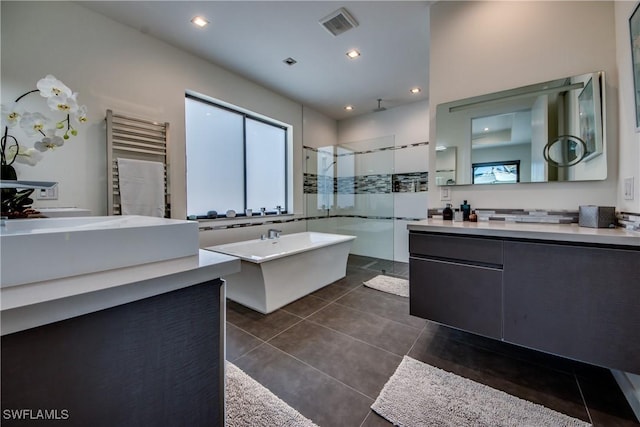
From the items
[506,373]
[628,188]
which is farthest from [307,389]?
[628,188]

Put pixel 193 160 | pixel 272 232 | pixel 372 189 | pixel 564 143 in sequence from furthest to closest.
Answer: pixel 372 189 < pixel 272 232 < pixel 193 160 < pixel 564 143

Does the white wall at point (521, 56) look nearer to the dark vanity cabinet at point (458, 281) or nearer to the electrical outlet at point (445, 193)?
the electrical outlet at point (445, 193)

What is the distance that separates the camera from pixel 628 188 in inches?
58.0

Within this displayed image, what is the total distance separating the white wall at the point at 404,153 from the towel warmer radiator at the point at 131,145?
3198 mm

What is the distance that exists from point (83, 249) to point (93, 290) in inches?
6.5

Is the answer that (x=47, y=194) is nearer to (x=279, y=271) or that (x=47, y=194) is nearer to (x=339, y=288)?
(x=279, y=271)

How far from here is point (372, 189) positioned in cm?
449

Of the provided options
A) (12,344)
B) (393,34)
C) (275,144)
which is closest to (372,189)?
(275,144)

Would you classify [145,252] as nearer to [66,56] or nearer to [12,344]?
[12,344]

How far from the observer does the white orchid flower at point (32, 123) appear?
3.01 feet

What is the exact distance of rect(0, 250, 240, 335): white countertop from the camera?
0.45 metres

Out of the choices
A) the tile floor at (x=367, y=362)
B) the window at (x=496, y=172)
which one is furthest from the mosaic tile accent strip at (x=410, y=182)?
the tile floor at (x=367, y=362)

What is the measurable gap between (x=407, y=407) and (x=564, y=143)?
2.02m

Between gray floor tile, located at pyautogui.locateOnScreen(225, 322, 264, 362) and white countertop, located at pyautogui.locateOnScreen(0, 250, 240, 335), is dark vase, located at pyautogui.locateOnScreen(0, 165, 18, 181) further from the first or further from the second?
gray floor tile, located at pyautogui.locateOnScreen(225, 322, 264, 362)
